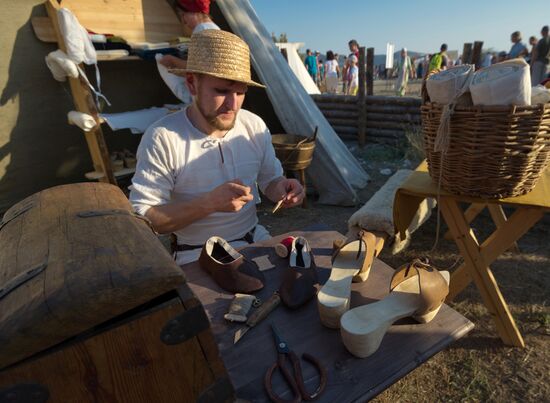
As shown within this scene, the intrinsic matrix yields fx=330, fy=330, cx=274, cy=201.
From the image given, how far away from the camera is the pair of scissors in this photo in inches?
30.5

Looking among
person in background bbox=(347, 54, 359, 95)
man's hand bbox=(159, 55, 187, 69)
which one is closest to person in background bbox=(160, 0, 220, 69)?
man's hand bbox=(159, 55, 187, 69)

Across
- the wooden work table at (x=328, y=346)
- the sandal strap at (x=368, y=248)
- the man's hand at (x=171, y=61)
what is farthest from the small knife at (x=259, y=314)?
the man's hand at (x=171, y=61)

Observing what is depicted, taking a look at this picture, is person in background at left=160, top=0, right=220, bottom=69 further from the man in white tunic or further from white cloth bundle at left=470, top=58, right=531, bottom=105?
white cloth bundle at left=470, top=58, right=531, bottom=105

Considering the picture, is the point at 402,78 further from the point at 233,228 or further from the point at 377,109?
the point at 233,228

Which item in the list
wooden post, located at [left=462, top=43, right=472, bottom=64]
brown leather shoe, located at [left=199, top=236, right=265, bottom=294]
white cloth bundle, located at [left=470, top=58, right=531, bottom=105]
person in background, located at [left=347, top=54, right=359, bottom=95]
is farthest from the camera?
person in background, located at [left=347, top=54, right=359, bottom=95]

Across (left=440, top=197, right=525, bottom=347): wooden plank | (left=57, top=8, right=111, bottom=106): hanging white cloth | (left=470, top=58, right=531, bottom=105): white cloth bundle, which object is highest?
(left=57, top=8, right=111, bottom=106): hanging white cloth

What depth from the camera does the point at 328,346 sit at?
894 mm

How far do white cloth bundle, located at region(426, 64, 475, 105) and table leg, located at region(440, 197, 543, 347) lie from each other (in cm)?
58

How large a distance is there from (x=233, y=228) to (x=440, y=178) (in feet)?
3.39

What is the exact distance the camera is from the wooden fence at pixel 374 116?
582 centimetres

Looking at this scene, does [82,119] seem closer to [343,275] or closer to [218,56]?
[218,56]

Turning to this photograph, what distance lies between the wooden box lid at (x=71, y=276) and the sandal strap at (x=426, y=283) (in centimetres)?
69

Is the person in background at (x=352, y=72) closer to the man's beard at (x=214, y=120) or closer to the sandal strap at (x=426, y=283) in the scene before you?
the man's beard at (x=214, y=120)

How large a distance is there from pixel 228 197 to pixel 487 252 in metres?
1.44
